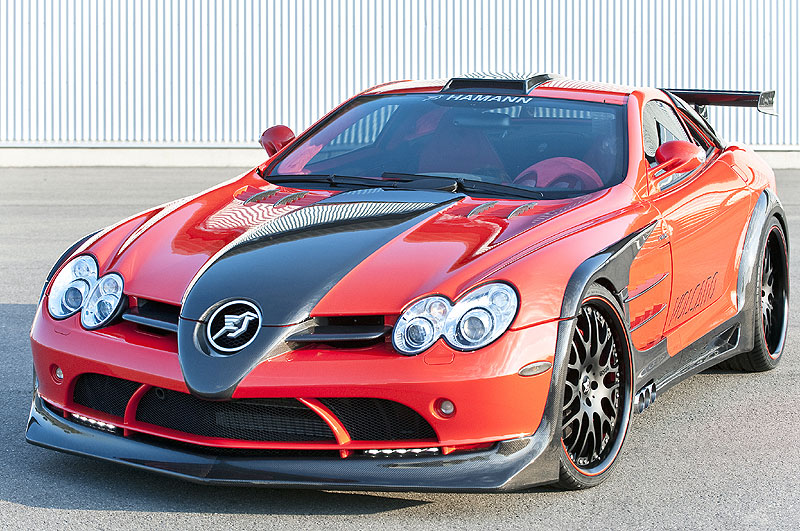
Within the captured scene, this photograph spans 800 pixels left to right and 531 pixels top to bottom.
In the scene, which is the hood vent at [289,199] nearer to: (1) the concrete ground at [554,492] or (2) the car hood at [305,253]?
(2) the car hood at [305,253]

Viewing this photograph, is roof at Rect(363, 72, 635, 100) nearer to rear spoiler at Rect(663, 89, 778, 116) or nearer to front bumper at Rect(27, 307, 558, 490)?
rear spoiler at Rect(663, 89, 778, 116)

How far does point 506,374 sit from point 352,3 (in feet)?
60.1

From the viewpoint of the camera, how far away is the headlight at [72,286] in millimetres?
4262

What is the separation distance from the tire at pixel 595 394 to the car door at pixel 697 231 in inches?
22.5

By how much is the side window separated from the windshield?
182mm

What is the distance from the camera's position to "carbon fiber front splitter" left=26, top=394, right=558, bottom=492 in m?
3.80

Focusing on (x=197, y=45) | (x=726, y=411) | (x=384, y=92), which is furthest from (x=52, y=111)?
(x=726, y=411)

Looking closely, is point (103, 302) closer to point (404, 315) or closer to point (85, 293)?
point (85, 293)

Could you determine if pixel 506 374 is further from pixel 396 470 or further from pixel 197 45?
pixel 197 45

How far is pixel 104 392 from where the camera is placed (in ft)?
13.4

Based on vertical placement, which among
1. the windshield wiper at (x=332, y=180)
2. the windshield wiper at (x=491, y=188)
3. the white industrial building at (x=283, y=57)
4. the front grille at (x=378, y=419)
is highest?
the windshield wiper at (x=332, y=180)

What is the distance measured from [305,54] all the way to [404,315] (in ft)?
59.3

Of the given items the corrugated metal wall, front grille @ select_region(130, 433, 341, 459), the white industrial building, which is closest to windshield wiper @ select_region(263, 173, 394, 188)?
front grille @ select_region(130, 433, 341, 459)

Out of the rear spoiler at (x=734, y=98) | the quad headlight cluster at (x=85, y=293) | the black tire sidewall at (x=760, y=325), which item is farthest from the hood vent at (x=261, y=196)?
the rear spoiler at (x=734, y=98)
